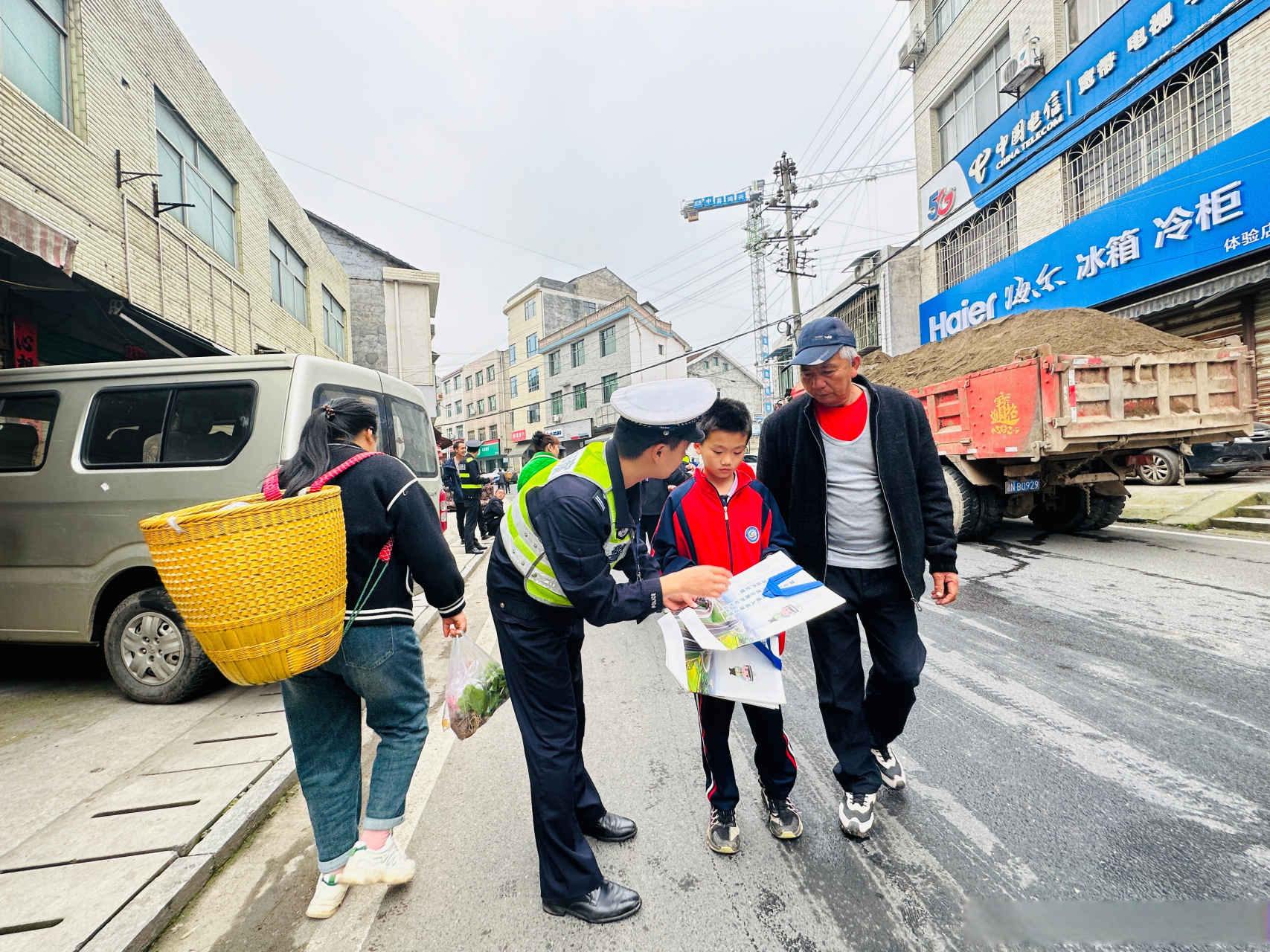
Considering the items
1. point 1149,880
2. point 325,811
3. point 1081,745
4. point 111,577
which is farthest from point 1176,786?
point 111,577

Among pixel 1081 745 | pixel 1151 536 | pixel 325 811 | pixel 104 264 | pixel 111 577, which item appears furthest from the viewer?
pixel 1151 536

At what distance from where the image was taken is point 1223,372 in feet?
21.0

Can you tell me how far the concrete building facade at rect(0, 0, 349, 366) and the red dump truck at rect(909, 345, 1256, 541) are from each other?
26.2 ft

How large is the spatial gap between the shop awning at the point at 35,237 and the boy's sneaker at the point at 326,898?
370 cm

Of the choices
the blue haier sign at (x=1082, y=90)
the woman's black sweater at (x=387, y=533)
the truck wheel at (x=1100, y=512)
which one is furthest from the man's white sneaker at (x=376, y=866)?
the blue haier sign at (x=1082, y=90)

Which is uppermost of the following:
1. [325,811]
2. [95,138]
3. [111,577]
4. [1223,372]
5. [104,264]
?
[95,138]

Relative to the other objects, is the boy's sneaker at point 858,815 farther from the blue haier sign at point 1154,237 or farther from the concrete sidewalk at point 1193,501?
the blue haier sign at point 1154,237

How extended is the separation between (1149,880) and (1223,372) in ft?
22.3

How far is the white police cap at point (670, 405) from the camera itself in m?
1.75

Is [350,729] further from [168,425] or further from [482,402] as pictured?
[482,402]

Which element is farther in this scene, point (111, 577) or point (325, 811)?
point (111, 577)

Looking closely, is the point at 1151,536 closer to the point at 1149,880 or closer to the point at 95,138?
the point at 1149,880

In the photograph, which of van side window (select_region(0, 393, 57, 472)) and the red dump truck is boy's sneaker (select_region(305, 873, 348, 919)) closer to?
van side window (select_region(0, 393, 57, 472))

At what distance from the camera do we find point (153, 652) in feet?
12.3
